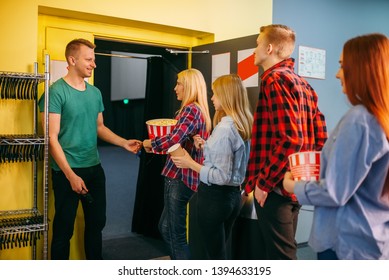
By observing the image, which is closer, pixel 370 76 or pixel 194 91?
pixel 370 76

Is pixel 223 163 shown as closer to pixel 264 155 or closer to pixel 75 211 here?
pixel 264 155

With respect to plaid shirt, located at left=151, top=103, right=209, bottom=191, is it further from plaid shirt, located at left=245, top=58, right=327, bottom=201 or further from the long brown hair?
the long brown hair

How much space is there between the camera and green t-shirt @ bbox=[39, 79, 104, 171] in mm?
2352

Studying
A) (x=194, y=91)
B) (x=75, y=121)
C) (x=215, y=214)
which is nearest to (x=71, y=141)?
(x=75, y=121)

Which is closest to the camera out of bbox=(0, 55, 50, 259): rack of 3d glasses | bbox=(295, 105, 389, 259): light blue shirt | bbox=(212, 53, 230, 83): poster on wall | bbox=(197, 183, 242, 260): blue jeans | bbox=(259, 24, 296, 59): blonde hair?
bbox=(295, 105, 389, 259): light blue shirt

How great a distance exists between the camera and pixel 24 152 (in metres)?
2.23

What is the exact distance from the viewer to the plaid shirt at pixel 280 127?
1632 mm

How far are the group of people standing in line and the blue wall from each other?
142 cm

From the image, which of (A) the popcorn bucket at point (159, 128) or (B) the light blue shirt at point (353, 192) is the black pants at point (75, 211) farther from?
(B) the light blue shirt at point (353, 192)

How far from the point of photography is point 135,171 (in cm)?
595

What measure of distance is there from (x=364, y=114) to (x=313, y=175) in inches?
11.4

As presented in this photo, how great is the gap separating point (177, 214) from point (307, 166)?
1.19 meters

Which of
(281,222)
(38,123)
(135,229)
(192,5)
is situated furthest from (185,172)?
(135,229)

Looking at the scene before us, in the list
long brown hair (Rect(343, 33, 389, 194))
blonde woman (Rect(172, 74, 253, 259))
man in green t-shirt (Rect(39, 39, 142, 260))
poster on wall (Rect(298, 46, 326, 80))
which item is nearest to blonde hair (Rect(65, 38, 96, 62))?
man in green t-shirt (Rect(39, 39, 142, 260))
